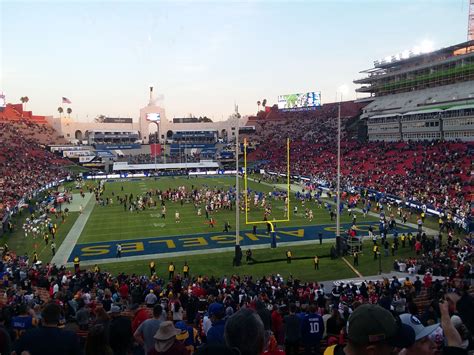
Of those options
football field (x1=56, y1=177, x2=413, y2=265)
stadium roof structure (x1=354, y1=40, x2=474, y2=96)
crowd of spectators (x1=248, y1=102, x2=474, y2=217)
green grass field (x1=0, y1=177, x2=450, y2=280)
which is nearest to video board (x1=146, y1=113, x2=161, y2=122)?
crowd of spectators (x1=248, y1=102, x2=474, y2=217)

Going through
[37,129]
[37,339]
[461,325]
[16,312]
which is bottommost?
[16,312]

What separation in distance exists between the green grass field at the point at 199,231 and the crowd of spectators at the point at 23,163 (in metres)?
6.17

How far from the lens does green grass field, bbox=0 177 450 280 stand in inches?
779

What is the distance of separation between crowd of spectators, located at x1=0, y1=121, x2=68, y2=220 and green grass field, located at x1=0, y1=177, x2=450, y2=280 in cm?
617

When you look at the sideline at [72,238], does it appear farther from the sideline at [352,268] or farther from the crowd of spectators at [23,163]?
the sideline at [352,268]

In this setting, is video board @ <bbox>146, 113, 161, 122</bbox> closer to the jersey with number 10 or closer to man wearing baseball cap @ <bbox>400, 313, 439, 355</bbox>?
the jersey with number 10

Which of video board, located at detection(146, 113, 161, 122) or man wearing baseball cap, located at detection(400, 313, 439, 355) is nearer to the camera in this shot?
man wearing baseball cap, located at detection(400, 313, 439, 355)

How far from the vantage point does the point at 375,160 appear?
5000 centimetres

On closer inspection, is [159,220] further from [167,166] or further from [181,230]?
[167,166]

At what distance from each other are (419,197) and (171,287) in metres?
25.1

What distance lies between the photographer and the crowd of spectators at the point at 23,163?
3870 centimetres

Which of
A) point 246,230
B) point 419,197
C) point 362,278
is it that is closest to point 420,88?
point 419,197

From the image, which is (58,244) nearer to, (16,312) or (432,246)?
(16,312)

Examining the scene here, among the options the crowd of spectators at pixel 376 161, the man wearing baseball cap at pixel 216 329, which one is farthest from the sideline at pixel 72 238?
the crowd of spectators at pixel 376 161
